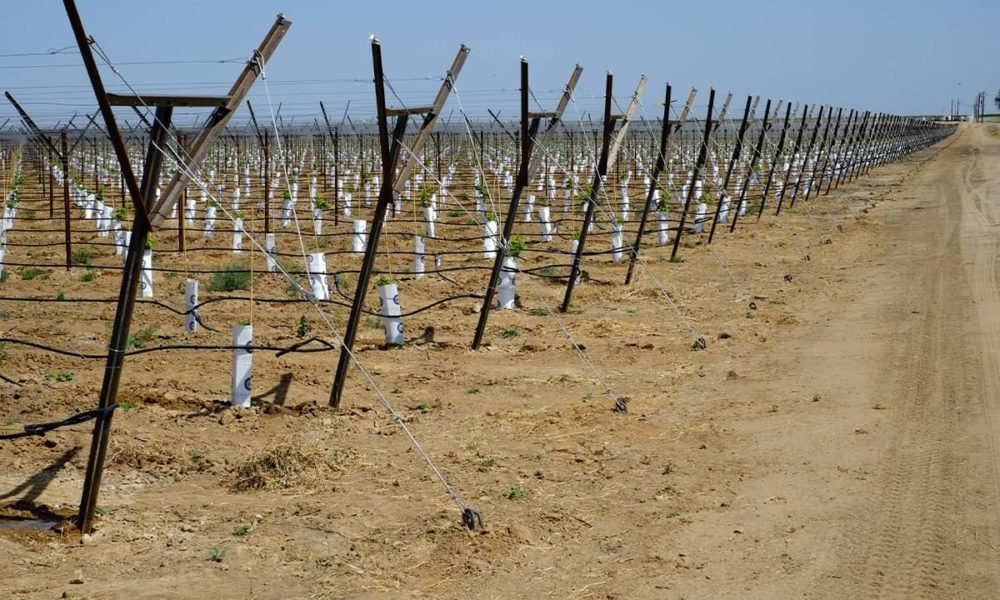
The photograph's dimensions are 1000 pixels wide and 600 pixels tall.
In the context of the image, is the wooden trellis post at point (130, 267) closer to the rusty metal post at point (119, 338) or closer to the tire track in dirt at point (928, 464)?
the rusty metal post at point (119, 338)

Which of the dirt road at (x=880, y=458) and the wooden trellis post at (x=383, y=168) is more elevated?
the wooden trellis post at (x=383, y=168)

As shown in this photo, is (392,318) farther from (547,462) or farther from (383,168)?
(547,462)

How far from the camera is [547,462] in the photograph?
714 centimetres

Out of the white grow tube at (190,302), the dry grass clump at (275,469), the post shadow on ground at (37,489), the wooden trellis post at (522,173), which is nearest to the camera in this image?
the post shadow on ground at (37,489)

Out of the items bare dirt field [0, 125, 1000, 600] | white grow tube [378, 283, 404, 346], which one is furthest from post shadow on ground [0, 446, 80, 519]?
white grow tube [378, 283, 404, 346]

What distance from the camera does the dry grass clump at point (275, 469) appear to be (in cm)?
657

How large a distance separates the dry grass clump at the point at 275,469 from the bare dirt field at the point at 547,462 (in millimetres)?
17

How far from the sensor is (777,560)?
5.39m

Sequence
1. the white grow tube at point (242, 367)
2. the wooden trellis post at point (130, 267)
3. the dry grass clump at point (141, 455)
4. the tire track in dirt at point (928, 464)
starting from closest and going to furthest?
the tire track in dirt at point (928, 464), the wooden trellis post at point (130, 267), the dry grass clump at point (141, 455), the white grow tube at point (242, 367)

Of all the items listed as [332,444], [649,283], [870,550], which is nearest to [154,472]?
[332,444]

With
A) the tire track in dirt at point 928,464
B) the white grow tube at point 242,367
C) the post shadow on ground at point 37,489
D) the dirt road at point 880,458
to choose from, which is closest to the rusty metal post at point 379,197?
the white grow tube at point 242,367

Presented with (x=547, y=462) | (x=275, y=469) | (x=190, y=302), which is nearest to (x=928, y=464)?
(x=547, y=462)

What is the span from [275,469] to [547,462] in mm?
1785

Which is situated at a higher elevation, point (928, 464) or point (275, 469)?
point (928, 464)
